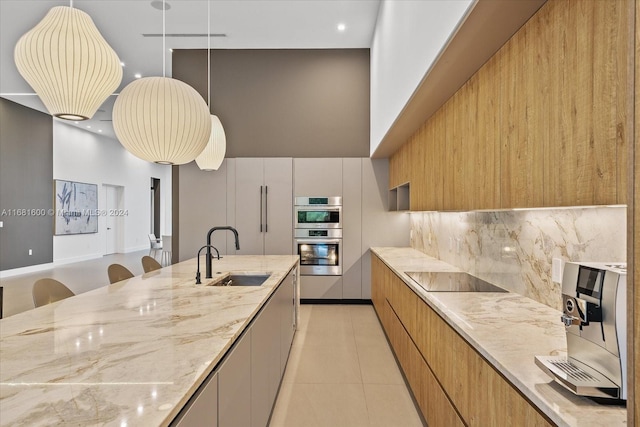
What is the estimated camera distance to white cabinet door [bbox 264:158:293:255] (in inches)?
219

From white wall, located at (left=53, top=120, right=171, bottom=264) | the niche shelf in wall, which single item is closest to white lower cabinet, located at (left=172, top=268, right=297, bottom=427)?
the niche shelf in wall

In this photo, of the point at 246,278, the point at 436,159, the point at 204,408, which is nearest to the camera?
the point at 204,408

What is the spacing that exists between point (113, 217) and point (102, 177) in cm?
147

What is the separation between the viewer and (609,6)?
1.15m

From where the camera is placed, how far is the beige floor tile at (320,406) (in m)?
2.46

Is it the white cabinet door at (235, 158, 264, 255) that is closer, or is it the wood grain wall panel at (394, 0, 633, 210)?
the wood grain wall panel at (394, 0, 633, 210)

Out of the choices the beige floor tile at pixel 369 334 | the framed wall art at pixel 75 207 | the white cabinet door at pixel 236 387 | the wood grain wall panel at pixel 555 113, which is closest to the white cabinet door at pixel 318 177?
the beige floor tile at pixel 369 334

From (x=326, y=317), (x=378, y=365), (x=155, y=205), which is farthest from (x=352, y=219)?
(x=155, y=205)

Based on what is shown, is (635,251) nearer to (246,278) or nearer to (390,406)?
(390,406)

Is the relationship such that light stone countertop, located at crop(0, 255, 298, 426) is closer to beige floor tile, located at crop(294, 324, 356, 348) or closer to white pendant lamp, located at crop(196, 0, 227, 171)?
beige floor tile, located at crop(294, 324, 356, 348)

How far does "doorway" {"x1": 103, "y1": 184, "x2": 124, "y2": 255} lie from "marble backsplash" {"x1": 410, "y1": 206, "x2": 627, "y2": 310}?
1153 cm

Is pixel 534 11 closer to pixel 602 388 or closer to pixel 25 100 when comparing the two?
pixel 602 388

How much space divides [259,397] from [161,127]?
174 centimetres

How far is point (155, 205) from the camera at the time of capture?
14898mm
